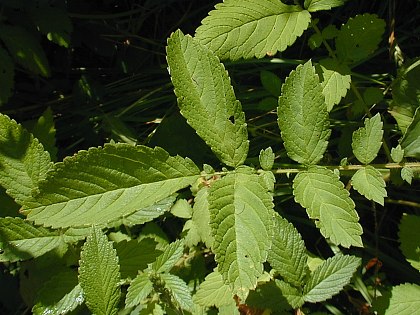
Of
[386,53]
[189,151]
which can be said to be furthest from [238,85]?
[386,53]

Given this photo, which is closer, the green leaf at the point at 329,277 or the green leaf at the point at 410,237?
the green leaf at the point at 329,277

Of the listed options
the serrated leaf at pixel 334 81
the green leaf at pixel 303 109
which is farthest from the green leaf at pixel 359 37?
the green leaf at pixel 303 109

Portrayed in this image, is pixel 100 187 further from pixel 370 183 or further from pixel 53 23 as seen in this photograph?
pixel 53 23

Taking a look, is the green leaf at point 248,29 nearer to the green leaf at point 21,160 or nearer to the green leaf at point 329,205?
the green leaf at point 329,205

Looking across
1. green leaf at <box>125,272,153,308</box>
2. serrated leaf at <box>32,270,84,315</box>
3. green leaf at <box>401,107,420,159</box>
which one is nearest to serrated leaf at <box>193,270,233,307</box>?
green leaf at <box>125,272,153,308</box>

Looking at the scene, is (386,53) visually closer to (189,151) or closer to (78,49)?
(189,151)

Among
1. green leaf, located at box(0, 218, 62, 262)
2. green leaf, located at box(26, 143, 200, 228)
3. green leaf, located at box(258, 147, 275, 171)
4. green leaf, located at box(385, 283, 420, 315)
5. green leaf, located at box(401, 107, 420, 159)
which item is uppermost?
green leaf, located at box(26, 143, 200, 228)

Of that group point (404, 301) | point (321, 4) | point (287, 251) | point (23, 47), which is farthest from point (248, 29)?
point (404, 301)

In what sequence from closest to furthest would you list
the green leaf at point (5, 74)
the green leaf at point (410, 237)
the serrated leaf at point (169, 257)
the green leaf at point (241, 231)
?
1. the green leaf at point (241, 231)
2. the serrated leaf at point (169, 257)
3. the green leaf at point (410, 237)
4. the green leaf at point (5, 74)

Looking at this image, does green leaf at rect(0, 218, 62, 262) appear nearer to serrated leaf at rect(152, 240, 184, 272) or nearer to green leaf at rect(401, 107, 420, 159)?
serrated leaf at rect(152, 240, 184, 272)
